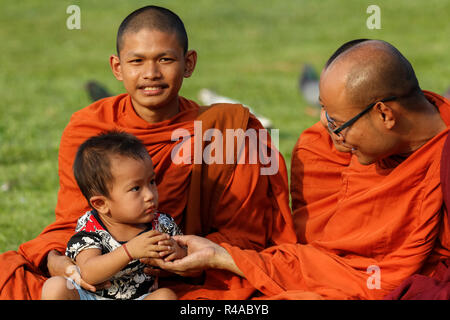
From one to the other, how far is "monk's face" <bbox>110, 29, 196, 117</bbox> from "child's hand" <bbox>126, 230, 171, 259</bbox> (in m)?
1.00

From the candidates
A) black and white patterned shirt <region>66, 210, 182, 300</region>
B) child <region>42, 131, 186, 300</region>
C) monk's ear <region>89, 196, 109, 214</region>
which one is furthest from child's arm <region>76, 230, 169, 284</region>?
monk's ear <region>89, 196, 109, 214</region>

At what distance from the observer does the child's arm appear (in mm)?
3584

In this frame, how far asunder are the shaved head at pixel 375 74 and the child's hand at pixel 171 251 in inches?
49.9

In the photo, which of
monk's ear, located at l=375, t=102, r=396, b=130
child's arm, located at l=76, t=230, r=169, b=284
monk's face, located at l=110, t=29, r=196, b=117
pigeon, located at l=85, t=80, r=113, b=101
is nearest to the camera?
child's arm, located at l=76, t=230, r=169, b=284

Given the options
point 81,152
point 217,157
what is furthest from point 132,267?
point 217,157

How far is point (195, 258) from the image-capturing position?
395cm

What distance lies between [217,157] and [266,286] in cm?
89

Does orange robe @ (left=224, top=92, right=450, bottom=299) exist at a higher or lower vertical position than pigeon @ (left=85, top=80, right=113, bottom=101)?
lower

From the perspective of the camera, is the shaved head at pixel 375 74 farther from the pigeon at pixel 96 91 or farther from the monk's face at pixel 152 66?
the pigeon at pixel 96 91

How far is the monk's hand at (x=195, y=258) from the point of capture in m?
3.91

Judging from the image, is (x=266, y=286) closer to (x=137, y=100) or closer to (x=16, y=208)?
(x=137, y=100)

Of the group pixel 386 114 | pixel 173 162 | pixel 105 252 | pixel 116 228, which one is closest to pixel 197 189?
pixel 173 162

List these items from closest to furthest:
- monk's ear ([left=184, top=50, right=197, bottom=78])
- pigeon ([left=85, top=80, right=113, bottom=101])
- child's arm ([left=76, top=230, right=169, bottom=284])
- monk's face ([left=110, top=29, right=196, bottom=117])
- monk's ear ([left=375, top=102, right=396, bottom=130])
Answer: child's arm ([left=76, top=230, right=169, bottom=284])
monk's ear ([left=375, top=102, right=396, bottom=130])
monk's face ([left=110, top=29, right=196, bottom=117])
monk's ear ([left=184, top=50, right=197, bottom=78])
pigeon ([left=85, top=80, right=113, bottom=101])

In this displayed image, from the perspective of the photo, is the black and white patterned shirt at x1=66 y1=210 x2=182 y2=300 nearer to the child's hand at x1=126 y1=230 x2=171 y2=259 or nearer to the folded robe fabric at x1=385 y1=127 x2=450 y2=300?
the child's hand at x1=126 y1=230 x2=171 y2=259
